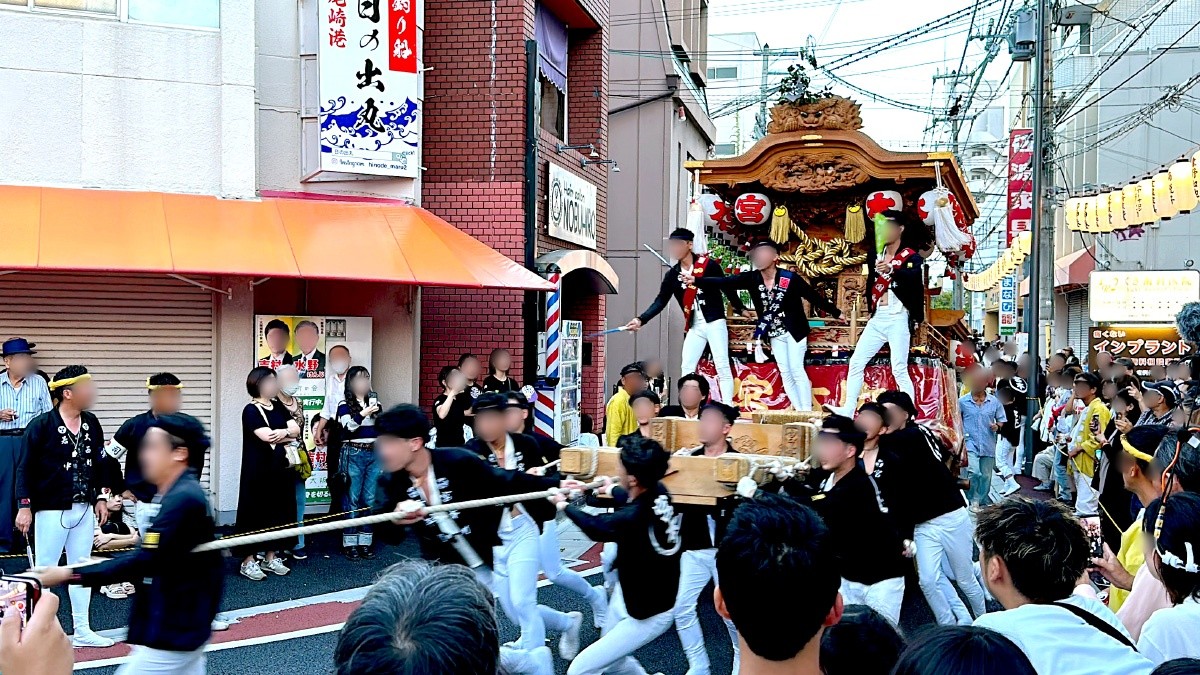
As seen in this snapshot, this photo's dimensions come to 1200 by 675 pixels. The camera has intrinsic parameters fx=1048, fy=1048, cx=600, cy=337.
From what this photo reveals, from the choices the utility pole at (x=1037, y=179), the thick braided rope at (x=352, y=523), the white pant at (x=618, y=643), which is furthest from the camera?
the utility pole at (x=1037, y=179)

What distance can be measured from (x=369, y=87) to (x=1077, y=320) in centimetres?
2923

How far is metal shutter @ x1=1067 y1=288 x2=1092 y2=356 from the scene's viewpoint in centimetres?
3284

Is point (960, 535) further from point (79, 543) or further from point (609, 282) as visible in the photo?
point (609, 282)

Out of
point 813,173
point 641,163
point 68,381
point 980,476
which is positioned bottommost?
point 980,476

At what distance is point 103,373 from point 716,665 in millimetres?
7462

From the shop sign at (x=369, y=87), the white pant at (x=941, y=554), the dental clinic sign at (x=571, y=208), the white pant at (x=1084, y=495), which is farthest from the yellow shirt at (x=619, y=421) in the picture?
the white pant at (x=1084, y=495)

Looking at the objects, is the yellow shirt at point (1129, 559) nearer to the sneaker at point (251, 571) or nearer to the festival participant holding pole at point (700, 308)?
the festival participant holding pole at point (700, 308)

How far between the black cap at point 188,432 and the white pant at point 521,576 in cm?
209

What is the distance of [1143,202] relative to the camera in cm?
1481

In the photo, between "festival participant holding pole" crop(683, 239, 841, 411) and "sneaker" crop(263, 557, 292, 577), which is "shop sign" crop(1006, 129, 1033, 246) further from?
"sneaker" crop(263, 557, 292, 577)

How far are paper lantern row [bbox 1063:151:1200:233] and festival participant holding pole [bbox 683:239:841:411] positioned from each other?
20.8 ft

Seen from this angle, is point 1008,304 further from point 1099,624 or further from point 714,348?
point 1099,624

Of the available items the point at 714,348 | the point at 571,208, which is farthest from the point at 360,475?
the point at 571,208

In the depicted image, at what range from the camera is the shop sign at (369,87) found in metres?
11.9
